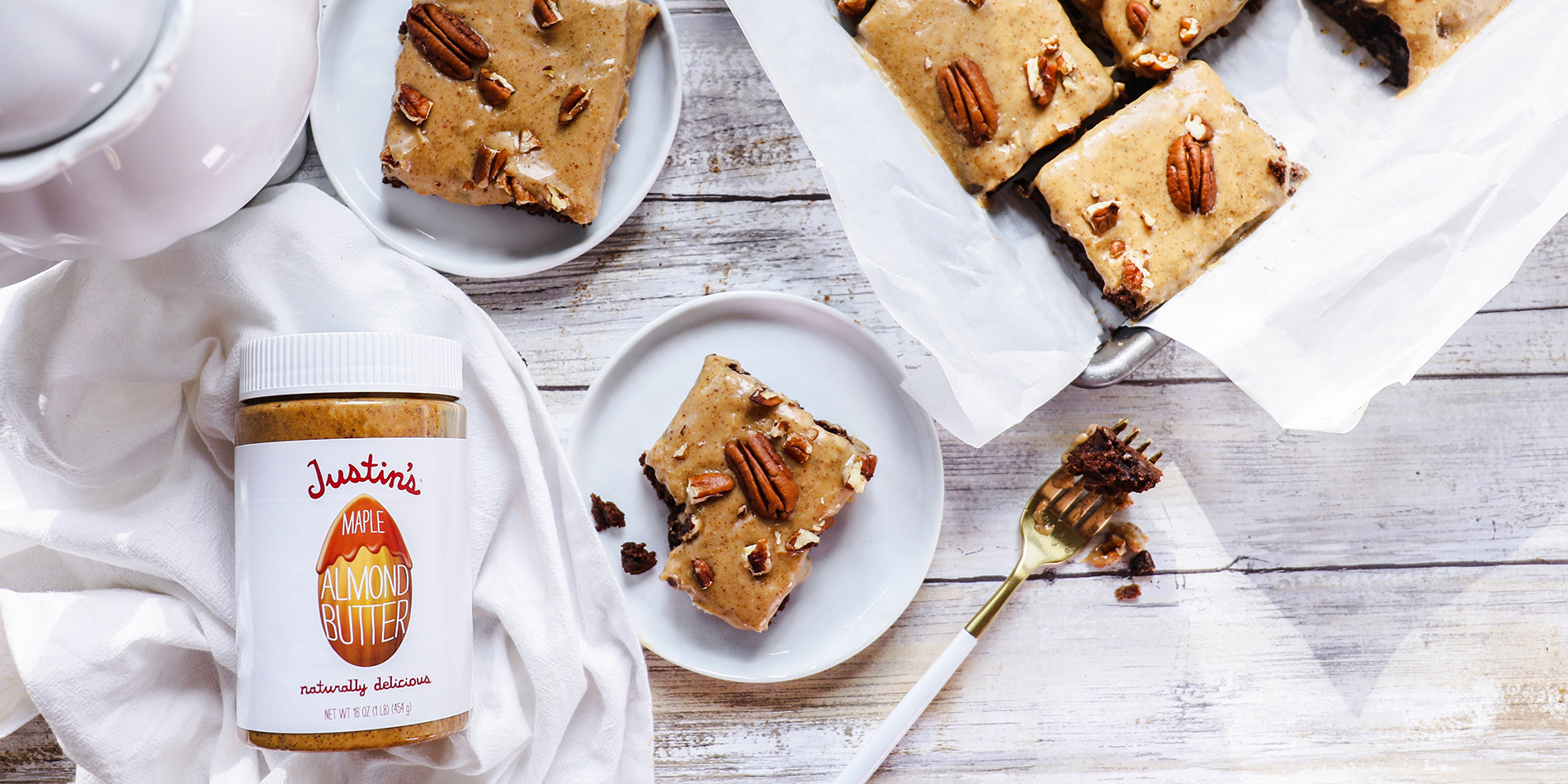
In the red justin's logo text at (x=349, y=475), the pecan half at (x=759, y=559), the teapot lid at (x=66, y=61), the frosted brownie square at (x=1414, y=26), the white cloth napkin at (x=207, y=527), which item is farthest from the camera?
the frosted brownie square at (x=1414, y=26)

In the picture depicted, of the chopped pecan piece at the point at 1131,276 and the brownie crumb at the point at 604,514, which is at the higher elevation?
the chopped pecan piece at the point at 1131,276

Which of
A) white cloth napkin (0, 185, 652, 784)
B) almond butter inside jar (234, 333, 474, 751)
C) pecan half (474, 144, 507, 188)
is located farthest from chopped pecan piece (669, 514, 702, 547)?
pecan half (474, 144, 507, 188)

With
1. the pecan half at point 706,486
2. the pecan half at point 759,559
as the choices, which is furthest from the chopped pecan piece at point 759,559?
the pecan half at point 706,486

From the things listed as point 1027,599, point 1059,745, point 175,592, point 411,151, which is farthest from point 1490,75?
point 175,592

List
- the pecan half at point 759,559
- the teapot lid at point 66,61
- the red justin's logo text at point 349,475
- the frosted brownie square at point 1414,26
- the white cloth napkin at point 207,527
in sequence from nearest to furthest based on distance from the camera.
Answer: the teapot lid at point 66,61 → the red justin's logo text at point 349,475 → the white cloth napkin at point 207,527 → the pecan half at point 759,559 → the frosted brownie square at point 1414,26

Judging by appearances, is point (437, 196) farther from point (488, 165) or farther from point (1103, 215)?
point (1103, 215)

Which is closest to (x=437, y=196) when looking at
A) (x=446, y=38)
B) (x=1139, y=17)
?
(x=446, y=38)

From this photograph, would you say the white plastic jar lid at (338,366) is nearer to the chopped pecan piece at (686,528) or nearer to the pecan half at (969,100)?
the chopped pecan piece at (686,528)
